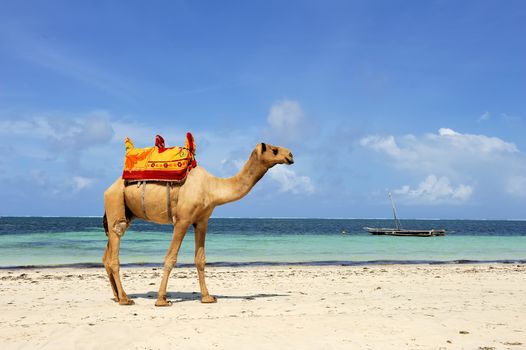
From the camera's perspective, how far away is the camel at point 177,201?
9516mm

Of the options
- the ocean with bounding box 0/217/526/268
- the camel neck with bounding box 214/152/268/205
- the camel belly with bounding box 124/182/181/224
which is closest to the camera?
the camel belly with bounding box 124/182/181/224

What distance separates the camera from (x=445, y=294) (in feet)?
36.9

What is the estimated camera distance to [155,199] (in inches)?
378

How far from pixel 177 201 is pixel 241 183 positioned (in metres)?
1.30

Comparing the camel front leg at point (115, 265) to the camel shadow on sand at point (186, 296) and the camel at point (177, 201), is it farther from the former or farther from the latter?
the camel shadow on sand at point (186, 296)

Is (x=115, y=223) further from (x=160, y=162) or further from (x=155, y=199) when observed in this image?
(x=160, y=162)

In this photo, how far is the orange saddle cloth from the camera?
9617mm

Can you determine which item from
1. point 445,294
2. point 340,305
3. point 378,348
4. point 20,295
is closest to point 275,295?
point 340,305

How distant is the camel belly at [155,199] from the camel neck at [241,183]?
2.76ft

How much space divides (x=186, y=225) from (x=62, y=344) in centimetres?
343

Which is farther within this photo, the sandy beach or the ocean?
the ocean

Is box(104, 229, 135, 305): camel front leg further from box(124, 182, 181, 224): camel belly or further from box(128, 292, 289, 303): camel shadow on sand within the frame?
box(128, 292, 289, 303): camel shadow on sand

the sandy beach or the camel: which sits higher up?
the camel

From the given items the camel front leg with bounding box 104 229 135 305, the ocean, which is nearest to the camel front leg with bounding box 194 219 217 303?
the camel front leg with bounding box 104 229 135 305
